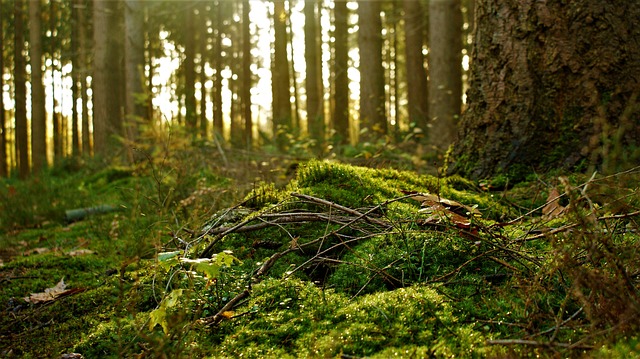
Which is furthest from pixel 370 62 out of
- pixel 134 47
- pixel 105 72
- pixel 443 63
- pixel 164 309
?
pixel 164 309

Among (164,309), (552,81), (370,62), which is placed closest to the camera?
(164,309)

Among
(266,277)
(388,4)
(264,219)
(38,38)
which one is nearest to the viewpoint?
(266,277)

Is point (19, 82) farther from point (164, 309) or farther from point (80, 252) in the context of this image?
point (164, 309)

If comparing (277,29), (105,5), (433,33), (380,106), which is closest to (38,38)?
(105,5)

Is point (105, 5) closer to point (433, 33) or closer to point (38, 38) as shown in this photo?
point (38, 38)

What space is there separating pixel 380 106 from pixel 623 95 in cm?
901

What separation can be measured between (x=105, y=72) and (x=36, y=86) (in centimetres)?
555

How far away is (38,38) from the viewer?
59.8ft

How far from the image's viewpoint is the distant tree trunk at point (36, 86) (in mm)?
18053

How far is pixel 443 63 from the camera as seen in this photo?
1089 cm

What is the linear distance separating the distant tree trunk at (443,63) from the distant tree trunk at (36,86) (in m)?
12.5

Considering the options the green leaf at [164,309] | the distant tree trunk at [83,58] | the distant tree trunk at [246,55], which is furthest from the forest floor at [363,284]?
the distant tree trunk at [83,58]

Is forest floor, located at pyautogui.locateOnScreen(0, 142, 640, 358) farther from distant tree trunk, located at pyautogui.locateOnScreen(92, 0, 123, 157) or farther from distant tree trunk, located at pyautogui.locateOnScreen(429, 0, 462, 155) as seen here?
distant tree trunk, located at pyautogui.locateOnScreen(92, 0, 123, 157)

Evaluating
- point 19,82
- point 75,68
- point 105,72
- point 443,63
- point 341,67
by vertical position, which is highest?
point 75,68
